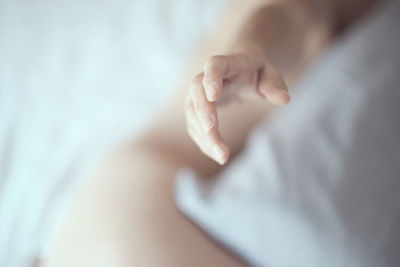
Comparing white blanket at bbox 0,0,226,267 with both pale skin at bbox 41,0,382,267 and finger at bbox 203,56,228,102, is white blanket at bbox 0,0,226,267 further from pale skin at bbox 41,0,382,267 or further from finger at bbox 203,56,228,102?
finger at bbox 203,56,228,102

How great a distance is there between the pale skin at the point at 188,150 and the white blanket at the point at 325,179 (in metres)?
0.03

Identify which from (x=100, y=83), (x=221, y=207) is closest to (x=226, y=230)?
(x=221, y=207)

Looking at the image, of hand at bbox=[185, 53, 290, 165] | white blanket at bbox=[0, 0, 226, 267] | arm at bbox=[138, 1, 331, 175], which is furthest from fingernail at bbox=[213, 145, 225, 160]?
white blanket at bbox=[0, 0, 226, 267]

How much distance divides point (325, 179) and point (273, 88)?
0.60 feet

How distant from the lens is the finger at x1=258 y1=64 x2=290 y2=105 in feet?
1.08

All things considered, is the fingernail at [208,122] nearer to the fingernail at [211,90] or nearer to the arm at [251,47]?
the fingernail at [211,90]

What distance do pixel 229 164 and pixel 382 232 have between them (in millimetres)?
228

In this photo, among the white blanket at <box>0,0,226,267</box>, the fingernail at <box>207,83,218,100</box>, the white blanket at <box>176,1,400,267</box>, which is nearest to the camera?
the fingernail at <box>207,83,218,100</box>

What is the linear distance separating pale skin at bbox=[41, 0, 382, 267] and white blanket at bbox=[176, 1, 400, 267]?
1.3 inches

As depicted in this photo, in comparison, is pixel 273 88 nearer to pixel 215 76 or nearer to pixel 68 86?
pixel 215 76

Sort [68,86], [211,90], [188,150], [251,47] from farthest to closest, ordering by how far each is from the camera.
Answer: [68,86], [188,150], [251,47], [211,90]

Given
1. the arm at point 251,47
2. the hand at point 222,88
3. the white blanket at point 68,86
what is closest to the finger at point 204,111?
the hand at point 222,88

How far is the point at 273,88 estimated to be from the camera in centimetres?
33

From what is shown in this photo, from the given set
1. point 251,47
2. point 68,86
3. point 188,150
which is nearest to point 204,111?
point 251,47
